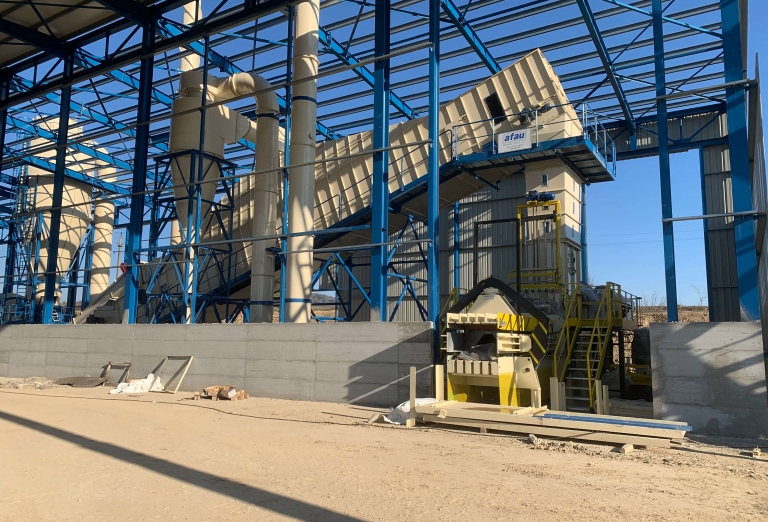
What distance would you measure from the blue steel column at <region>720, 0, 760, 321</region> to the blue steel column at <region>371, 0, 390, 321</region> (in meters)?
7.55

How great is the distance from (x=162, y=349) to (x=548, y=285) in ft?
36.6

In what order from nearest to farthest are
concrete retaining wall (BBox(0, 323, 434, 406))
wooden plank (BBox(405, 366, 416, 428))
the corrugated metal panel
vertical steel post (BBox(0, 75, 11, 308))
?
wooden plank (BBox(405, 366, 416, 428)), concrete retaining wall (BBox(0, 323, 434, 406)), the corrugated metal panel, vertical steel post (BBox(0, 75, 11, 308))

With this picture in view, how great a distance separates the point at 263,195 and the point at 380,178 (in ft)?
20.0

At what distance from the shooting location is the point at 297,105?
16.7 meters

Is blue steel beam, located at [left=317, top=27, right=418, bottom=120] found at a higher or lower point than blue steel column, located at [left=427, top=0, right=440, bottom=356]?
higher

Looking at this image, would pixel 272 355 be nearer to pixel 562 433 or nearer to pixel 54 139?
pixel 562 433

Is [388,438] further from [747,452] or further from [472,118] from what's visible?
[472,118]

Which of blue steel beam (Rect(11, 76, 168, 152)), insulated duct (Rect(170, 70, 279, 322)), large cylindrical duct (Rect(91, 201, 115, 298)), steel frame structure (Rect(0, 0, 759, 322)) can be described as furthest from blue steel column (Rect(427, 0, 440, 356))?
large cylindrical duct (Rect(91, 201, 115, 298))

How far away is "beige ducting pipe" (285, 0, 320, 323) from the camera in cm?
1617

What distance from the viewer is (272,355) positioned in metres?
14.6

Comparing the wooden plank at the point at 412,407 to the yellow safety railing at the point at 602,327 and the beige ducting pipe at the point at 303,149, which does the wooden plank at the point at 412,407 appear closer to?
the yellow safety railing at the point at 602,327

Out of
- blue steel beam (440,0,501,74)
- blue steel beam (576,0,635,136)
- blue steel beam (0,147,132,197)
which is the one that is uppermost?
blue steel beam (440,0,501,74)

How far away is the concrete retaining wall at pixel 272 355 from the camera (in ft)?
41.9

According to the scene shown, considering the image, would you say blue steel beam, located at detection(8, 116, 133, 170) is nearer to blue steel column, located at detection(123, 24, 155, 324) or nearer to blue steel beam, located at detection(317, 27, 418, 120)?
blue steel column, located at detection(123, 24, 155, 324)
